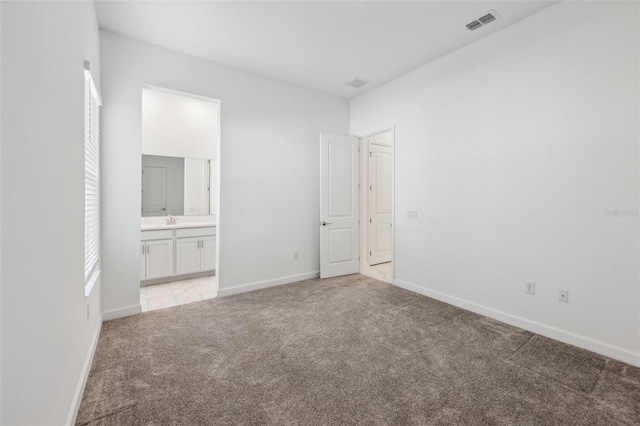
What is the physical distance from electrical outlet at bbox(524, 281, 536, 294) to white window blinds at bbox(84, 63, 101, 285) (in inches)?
151

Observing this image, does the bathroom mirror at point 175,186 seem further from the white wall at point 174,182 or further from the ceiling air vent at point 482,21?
the ceiling air vent at point 482,21

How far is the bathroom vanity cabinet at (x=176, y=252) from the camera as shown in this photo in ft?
13.6

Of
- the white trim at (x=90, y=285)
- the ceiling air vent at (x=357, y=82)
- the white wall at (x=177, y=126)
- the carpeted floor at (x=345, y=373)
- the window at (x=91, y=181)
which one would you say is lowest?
the carpeted floor at (x=345, y=373)

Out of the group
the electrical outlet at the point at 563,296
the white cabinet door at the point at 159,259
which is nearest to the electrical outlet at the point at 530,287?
the electrical outlet at the point at 563,296

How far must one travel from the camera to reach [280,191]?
428 centimetres

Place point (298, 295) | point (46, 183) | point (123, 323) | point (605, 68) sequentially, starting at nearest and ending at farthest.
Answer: point (46, 183) → point (605, 68) → point (123, 323) → point (298, 295)

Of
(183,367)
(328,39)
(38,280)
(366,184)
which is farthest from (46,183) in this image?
(366,184)

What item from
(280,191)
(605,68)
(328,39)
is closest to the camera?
(605,68)

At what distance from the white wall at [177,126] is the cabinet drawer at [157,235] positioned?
1.30m

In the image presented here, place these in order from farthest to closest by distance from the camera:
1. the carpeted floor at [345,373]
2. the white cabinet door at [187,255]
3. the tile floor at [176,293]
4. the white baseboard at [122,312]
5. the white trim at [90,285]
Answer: the white cabinet door at [187,255] → the tile floor at [176,293] → the white baseboard at [122,312] → the white trim at [90,285] → the carpeted floor at [345,373]

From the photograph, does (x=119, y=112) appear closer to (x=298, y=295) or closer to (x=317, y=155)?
(x=317, y=155)

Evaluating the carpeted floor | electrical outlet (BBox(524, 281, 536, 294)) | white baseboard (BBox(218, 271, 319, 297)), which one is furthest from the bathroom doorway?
electrical outlet (BBox(524, 281, 536, 294))

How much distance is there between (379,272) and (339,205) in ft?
4.60

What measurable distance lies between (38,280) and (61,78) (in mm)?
1042
